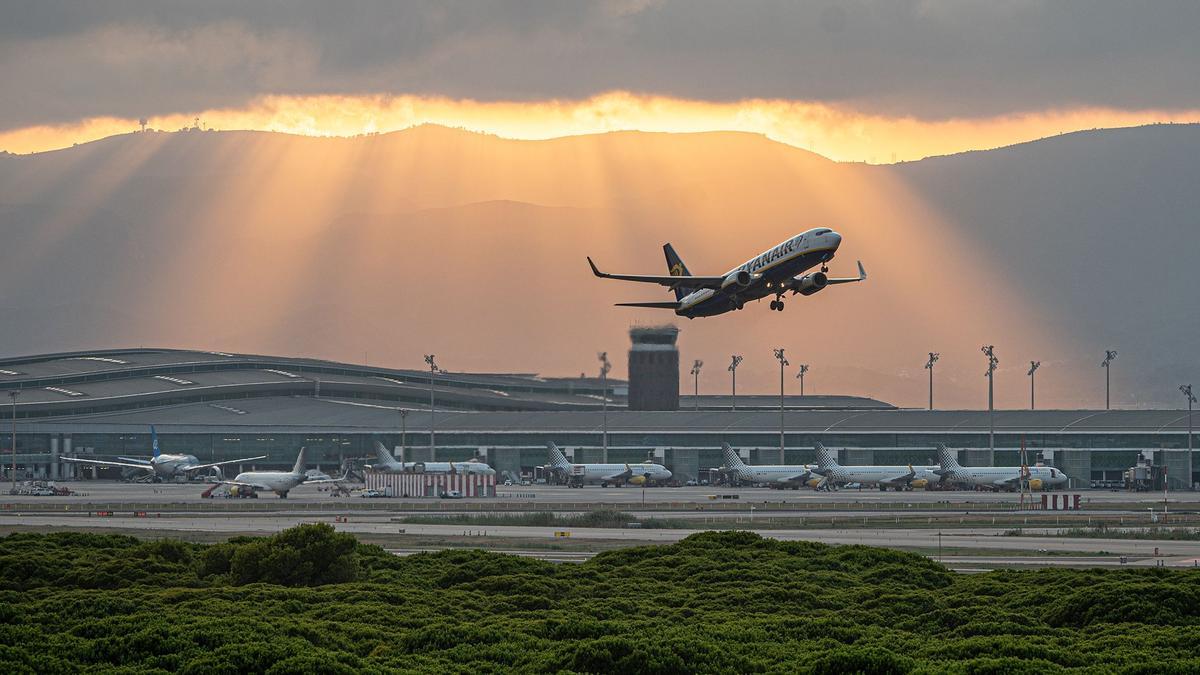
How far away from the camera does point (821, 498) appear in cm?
16975

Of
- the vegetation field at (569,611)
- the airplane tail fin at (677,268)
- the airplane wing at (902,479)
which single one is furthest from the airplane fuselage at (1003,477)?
the vegetation field at (569,611)

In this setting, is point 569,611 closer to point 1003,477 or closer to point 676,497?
point 676,497

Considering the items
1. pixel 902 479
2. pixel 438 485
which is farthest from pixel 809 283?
pixel 902 479

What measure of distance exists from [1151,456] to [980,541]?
11050cm

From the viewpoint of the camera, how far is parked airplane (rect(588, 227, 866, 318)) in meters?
99.9

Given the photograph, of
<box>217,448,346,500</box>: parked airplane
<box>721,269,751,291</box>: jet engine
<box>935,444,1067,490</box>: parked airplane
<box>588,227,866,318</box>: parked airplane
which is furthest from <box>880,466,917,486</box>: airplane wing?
<box>721,269,751,291</box>: jet engine

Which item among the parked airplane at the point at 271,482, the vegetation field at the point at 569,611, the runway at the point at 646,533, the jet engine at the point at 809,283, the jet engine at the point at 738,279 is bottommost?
the runway at the point at 646,533

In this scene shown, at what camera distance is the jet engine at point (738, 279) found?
104562mm

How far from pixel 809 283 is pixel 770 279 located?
372cm

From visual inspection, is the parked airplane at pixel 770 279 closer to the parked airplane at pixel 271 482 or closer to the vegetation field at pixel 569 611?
the vegetation field at pixel 569 611

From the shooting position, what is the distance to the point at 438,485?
6895 inches

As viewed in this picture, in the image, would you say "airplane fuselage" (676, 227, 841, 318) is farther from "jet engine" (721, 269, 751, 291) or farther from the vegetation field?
the vegetation field

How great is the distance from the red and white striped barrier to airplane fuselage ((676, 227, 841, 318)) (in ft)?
222

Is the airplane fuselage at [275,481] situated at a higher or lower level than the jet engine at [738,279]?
lower
